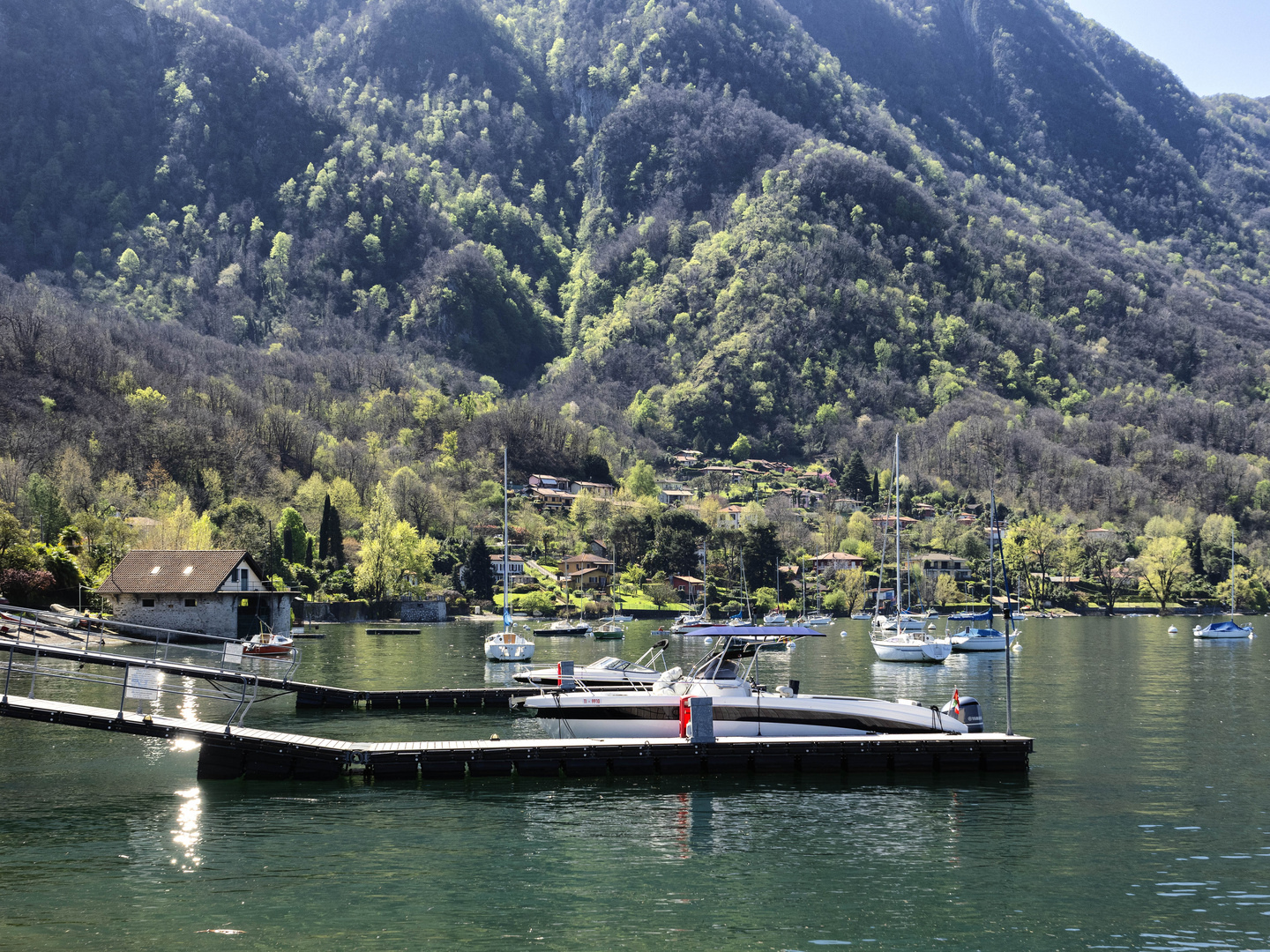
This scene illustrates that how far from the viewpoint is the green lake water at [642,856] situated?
22344 mm

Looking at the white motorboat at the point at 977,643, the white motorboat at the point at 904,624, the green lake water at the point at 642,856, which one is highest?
the white motorboat at the point at 904,624

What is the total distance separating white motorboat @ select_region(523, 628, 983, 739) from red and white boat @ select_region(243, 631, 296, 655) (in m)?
47.5

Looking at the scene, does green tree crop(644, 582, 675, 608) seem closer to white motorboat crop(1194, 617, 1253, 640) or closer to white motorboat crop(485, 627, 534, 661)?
white motorboat crop(1194, 617, 1253, 640)

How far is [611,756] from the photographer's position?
3750 centimetres

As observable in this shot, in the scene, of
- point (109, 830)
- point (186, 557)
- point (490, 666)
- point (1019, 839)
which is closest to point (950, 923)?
point (1019, 839)

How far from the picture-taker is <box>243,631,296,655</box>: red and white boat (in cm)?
8481

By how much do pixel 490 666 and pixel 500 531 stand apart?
382 ft

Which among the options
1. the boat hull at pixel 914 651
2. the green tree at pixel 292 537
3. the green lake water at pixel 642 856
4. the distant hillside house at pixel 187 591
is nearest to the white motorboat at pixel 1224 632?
the boat hull at pixel 914 651

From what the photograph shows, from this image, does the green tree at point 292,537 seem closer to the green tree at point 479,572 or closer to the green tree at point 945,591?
the green tree at point 479,572

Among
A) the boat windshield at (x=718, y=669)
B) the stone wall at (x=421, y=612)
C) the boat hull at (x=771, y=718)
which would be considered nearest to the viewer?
the boat hull at (x=771, y=718)

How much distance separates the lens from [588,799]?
34281mm

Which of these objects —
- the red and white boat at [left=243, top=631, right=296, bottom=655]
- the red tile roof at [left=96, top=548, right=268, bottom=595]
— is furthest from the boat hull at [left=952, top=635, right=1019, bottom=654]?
the red tile roof at [left=96, top=548, right=268, bottom=595]

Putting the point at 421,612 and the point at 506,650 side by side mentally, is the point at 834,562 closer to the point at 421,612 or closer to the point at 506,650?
the point at 421,612

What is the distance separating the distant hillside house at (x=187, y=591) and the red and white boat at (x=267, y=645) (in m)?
11.8
